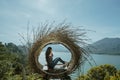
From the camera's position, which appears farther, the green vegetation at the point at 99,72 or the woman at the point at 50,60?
the green vegetation at the point at 99,72

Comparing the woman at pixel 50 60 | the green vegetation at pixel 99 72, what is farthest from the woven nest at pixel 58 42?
the green vegetation at pixel 99 72

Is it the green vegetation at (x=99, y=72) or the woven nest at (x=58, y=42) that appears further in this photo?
the green vegetation at (x=99, y=72)

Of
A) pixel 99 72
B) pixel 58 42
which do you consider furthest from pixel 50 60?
pixel 99 72

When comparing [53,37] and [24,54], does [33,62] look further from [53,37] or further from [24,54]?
[53,37]

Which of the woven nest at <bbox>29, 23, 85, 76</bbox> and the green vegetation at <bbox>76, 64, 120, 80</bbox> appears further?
the green vegetation at <bbox>76, 64, 120, 80</bbox>

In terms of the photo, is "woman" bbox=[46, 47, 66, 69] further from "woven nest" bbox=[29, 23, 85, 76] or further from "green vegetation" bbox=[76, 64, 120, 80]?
"green vegetation" bbox=[76, 64, 120, 80]

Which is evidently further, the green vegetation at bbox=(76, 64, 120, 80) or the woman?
the green vegetation at bbox=(76, 64, 120, 80)

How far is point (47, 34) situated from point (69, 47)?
51 cm

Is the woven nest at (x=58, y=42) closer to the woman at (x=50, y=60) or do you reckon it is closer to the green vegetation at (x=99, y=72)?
the woman at (x=50, y=60)

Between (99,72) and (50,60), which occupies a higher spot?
(99,72)

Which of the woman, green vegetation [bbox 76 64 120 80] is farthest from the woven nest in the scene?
green vegetation [bbox 76 64 120 80]

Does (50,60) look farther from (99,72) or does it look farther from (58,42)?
(99,72)

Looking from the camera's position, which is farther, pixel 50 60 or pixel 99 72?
pixel 99 72

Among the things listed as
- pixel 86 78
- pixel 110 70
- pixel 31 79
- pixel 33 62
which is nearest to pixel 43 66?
pixel 33 62
